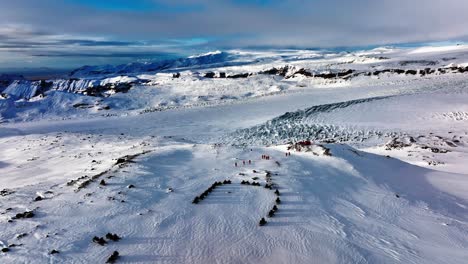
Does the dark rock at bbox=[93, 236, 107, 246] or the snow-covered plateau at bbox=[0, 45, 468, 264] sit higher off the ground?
the dark rock at bbox=[93, 236, 107, 246]

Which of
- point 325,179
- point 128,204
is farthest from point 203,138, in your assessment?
point 128,204

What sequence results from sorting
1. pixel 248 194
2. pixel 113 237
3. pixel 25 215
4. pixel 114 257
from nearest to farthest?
pixel 114 257 → pixel 113 237 → pixel 25 215 → pixel 248 194

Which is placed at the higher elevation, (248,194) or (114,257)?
→ (114,257)

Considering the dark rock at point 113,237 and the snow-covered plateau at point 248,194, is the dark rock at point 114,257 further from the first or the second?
the dark rock at point 113,237

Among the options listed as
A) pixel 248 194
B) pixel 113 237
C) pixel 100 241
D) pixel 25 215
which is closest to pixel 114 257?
pixel 100 241

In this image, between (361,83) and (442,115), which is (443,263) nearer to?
(442,115)

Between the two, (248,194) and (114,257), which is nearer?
(114,257)

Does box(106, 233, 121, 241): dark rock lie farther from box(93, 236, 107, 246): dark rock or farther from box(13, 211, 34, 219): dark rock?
box(13, 211, 34, 219): dark rock

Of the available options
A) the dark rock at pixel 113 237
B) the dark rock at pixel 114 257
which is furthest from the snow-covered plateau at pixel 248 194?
the dark rock at pixel 114 257

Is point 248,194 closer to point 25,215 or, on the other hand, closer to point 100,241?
point 100,241

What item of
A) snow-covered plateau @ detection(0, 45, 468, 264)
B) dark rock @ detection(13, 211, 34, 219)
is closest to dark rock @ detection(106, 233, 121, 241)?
snow-covered plateau @ detection(0, 45, 468, 264)

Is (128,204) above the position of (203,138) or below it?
above
